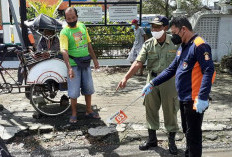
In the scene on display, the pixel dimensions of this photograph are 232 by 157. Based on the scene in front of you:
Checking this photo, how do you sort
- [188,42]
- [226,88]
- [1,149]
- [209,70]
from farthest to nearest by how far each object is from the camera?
[226,88] → [188,42] → [209,70] → [1,149]

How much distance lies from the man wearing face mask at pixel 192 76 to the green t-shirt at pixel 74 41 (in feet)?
6.65

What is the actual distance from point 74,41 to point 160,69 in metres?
1.66

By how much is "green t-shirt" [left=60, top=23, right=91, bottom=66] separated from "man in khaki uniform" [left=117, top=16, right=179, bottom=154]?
50.6 inches

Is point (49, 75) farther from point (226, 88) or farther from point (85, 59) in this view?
point (226, 88)

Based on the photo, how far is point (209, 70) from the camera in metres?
3.03

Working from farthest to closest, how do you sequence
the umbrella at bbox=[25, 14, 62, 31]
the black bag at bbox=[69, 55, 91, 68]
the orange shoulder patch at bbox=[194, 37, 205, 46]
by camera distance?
the umbrella at bbox=[25, 14, 62, 31], the black bag at bbox=[69, 55, 91, 68], the orange shoulder patch at bbox=[194, 37, 205, 46]

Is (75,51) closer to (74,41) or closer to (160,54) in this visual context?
(74,41)

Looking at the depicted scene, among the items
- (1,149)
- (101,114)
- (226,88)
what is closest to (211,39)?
(226,88)

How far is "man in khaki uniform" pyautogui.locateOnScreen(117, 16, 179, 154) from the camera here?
3965 mm

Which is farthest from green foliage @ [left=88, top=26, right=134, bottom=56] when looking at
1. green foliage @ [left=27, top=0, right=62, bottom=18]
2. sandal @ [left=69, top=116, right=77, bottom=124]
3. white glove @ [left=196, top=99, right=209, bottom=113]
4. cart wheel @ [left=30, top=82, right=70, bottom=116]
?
white glove @ [left=196, top=99, right=209, bottom=113]

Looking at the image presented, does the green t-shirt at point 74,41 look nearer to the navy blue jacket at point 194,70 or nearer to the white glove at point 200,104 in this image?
the navy blue jacket at point 194,70

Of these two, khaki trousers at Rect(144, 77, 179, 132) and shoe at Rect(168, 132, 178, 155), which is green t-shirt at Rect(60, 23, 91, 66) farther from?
shoe at Rect(168, 132, 178, 155)

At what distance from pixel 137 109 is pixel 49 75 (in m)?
1.94

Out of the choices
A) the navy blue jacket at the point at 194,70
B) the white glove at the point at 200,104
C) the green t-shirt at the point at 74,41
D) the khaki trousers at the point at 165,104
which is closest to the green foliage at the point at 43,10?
the green t-shirt at the point at 74,41
